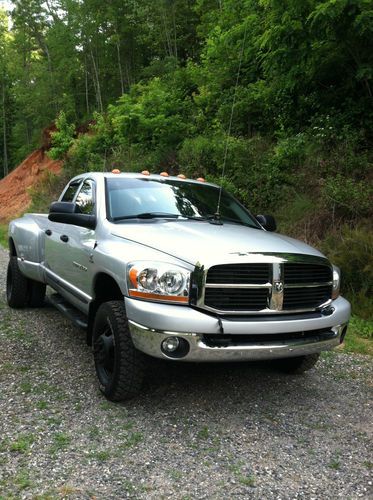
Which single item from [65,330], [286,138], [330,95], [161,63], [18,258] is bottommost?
[65,330]

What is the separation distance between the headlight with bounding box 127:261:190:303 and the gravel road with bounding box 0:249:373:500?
902mm

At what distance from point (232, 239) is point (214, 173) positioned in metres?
8.06

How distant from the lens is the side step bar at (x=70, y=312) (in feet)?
14.1

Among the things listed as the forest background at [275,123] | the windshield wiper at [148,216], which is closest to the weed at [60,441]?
the windshield wiper at [148,216]

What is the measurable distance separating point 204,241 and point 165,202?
1158mm

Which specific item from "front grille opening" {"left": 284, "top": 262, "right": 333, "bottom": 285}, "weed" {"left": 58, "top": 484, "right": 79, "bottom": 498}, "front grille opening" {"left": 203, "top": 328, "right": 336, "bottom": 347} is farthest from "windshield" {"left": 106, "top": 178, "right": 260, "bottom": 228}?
"weed" {"left": 58, "top": 484, "right": 79, "bottom": 498}

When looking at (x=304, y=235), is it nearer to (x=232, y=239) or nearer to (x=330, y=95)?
(x=330, y=95)

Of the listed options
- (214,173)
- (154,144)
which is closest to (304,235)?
(214,173)

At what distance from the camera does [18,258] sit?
6.43 m

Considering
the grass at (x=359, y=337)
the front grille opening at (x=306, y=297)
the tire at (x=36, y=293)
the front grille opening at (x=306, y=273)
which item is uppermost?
the front grille opening at (x=306, y=273)

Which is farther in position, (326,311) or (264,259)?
(326,311)

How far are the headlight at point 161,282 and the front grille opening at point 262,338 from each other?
33 centimetres

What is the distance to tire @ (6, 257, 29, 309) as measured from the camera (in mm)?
6418

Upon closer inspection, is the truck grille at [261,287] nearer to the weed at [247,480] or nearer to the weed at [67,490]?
the weed at [247,480]
